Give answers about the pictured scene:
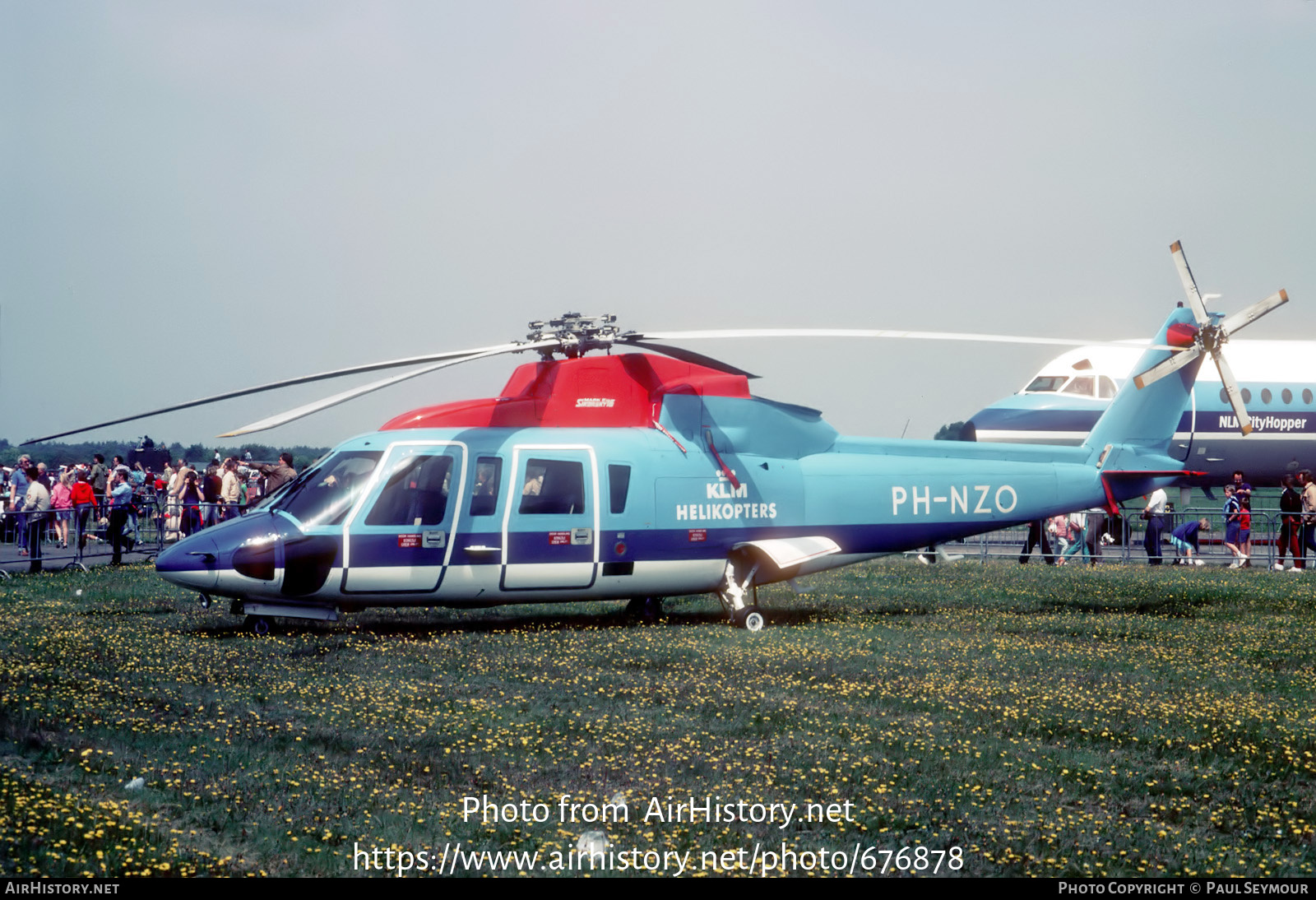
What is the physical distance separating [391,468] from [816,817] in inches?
323

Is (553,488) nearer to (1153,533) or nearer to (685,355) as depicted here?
(685,355)

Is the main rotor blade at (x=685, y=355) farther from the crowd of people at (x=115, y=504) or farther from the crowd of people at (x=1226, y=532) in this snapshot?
the crowd of people at (x=1226, y=532)

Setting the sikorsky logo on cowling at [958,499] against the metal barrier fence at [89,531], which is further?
the metal barrier fence at [89,531]

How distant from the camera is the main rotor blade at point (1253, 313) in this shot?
55.4 ft

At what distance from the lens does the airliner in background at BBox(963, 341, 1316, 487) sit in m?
29.3

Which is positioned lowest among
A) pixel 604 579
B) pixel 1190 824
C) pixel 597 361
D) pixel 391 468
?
pixel 1190 824

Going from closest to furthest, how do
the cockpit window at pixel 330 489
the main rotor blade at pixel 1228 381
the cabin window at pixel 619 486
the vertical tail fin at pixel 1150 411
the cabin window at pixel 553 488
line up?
1. the cockpit window at pixel 330 489
2. the cabin window at pixel 553 488
3. the cabin window at pixel 619 486
4. the main rotor blade at pixel 1228 381
5. the vertical tail fin at pixel 1150 411

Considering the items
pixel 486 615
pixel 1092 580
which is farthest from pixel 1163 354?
pixel 486 615

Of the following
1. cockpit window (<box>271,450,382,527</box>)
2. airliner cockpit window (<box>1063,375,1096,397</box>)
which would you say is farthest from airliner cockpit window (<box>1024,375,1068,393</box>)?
cockpit window (<box>271,450,382,527</box>)

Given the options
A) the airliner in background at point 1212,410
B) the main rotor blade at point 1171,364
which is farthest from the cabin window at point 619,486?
the airliner in background at point 1212,410

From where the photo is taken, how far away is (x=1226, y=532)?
94.6ft

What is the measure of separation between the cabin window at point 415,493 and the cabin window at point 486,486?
344 millimetres

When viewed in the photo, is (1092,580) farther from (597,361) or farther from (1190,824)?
(1190,824)

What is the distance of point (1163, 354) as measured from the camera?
1928 centimetres
